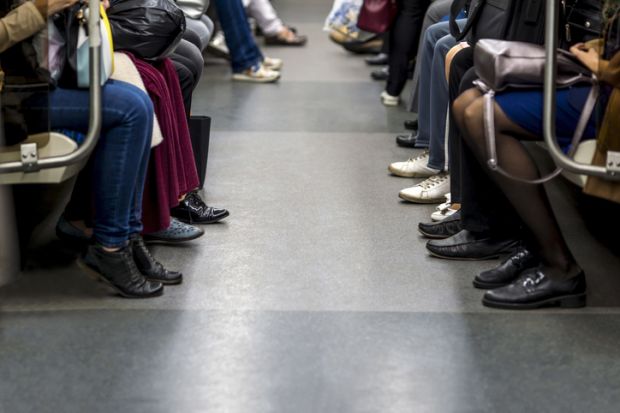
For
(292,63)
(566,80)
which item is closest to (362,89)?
(292,63)

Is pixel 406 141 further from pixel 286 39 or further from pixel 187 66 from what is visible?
pixel 286 39

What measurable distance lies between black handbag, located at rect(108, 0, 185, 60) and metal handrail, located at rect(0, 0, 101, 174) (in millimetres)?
441

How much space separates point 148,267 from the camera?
11.2ft

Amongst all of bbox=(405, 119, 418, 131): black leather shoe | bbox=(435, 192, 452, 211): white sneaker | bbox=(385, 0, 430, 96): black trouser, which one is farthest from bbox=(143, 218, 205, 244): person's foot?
bbox=(385, 0, 430, 96): black trouser

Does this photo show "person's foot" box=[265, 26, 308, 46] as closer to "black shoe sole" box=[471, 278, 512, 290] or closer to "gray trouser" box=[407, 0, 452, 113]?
"gray trouser" box=[407, 0, 452, 113]

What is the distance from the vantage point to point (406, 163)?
188 inches

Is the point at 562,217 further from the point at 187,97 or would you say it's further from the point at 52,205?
the point at 52,205

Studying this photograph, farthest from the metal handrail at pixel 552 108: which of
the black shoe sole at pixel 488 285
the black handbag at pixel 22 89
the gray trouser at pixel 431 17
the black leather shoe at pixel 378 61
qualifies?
the black leather shoe at pixel 378 61

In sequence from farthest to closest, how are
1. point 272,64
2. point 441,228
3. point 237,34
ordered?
point 272,64
point 237,34
point 441,228

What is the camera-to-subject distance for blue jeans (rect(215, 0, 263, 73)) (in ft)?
23.1

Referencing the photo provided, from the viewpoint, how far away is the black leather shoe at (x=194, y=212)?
13.4ft

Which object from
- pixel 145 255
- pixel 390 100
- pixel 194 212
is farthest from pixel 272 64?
pixel 145 255

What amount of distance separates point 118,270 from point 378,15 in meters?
3.37

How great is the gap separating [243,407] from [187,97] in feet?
5.92
